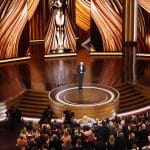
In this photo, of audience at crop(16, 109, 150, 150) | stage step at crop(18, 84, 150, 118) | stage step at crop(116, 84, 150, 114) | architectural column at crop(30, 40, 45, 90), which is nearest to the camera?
audience at crop(16, 109, 150, 150)

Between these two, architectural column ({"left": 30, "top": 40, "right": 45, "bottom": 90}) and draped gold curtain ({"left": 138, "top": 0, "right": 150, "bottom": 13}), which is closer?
architectural column ({"left": 30, "top": 40, "right": 45, "bottom": 90})

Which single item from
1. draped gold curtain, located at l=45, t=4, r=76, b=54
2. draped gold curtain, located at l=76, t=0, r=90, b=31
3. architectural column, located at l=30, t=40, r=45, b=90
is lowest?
architectural column, located at l=30, t=40, r=45, b=90

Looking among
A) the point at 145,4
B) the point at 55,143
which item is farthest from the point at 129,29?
the point at 55,143

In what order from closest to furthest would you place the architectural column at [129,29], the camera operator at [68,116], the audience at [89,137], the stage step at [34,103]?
the audience at [89,137] < the camera operator at [68,116] < the stage step at [34,103] < the architectural column at [129,29]

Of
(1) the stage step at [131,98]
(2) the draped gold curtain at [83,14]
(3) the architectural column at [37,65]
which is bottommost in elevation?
(1) the stage step at [131,98]

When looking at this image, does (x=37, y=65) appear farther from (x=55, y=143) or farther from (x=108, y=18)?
(x=55, y=143)

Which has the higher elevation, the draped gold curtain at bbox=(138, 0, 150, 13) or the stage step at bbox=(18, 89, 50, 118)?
→ the draped gold curtain at bbox=(138, 0, 150, 13)

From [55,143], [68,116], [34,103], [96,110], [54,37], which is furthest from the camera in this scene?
[54,37]

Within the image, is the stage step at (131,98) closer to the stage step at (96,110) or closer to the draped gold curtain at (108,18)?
the stage step at (96,110)

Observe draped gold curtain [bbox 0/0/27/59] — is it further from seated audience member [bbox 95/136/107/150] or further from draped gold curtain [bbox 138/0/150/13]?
seated audience member [bbox 95/136/107/150]

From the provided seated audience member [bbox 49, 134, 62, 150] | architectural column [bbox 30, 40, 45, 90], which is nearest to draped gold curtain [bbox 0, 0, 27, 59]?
architectural column [bbox 30, 40, 45, 90]

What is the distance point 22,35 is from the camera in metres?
20.7

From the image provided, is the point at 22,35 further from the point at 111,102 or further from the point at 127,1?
the point at 111,102

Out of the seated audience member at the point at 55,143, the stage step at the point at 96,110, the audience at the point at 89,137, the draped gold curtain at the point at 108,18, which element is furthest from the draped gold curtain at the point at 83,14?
the seated audience member at the point at 55,143
